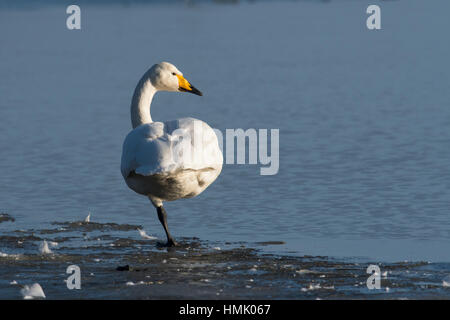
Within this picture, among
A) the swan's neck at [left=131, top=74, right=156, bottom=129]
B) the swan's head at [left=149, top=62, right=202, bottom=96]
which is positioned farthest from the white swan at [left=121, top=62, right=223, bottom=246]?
the swan's head at [left=149, top=62, right=202, bottom=96]

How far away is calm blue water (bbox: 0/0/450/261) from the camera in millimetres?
10102

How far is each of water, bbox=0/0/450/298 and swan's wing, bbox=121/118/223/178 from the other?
116cm

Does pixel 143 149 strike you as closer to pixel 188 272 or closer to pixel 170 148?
pixel 170 148

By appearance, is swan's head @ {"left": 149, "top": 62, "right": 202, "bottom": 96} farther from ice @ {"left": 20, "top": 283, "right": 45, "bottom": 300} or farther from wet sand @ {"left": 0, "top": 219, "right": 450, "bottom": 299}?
ice @ {"left": 20, "top": 283, "right": 45, "bottom": 300}

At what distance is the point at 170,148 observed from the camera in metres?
8.19

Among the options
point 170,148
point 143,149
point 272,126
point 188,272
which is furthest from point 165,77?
point 272,126

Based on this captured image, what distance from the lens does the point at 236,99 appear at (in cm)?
2003

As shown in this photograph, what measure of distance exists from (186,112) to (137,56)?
36.9 ft

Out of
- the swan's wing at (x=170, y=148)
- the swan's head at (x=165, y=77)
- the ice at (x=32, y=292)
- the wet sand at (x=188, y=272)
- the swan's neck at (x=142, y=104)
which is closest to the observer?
the ice at (x=32, y=292)

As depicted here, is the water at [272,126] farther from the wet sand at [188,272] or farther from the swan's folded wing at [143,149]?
the swan's folded wing at [143,149]

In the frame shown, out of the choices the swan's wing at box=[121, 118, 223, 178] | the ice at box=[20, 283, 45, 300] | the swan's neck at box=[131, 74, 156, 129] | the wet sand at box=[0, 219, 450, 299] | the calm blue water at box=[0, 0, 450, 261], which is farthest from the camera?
the calm blue water at box=[0, 0, 450, 261]

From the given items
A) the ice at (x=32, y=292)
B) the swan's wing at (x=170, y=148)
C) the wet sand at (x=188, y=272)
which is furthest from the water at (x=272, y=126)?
the ice at (x=32, y=292)

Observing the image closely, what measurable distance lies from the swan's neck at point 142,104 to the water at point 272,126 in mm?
1179

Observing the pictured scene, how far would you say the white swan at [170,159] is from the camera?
8.19m
